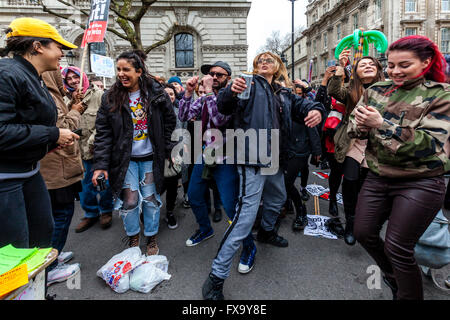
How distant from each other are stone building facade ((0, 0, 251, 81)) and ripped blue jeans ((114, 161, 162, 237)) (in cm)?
1585

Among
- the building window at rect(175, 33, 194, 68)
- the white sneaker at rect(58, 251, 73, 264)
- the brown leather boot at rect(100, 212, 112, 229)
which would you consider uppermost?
the building window at rect(175, 33, 194, 68)

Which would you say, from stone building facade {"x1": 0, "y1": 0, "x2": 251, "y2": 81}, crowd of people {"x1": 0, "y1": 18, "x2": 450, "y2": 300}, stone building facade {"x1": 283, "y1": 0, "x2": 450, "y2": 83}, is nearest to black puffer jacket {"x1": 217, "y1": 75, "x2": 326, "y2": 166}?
crowd of people {"x1": 0, "y1": 18, "x2": 450, "y2": 300}

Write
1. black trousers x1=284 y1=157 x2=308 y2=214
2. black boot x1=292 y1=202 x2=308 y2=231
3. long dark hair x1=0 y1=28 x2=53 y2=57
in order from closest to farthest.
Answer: long dark hair x1=0 y1=28 x2=53 y2=57
black boot x1=292 y1=202 x2=308 y2=231
black trousers x1=284 y1=157 x2=308 y2=214

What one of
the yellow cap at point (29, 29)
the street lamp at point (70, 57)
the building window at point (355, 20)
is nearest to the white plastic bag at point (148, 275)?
the yellow cap at point (29, 29)

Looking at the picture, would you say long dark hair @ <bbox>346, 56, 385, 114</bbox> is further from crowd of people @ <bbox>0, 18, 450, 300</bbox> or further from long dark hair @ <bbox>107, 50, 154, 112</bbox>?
long dark hair @ <bbox>107, 50, 154, 112</bbox>

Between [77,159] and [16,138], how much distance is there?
4.26ft

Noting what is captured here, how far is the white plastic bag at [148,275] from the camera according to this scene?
2.41 m

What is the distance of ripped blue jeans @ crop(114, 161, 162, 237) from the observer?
9.20 ft

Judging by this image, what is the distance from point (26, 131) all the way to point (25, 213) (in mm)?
583

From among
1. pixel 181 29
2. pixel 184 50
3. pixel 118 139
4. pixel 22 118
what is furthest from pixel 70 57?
pixel 22 118

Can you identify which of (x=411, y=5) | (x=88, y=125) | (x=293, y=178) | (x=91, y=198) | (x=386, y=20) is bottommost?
(x=91, y=198)

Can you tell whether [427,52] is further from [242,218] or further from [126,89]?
[126,89]

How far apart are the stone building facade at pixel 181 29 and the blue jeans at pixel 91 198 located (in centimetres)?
1482

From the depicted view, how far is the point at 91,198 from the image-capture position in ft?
12.9
